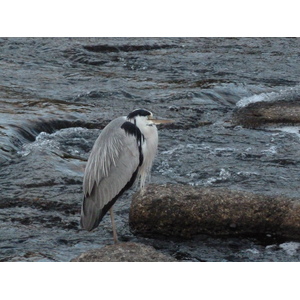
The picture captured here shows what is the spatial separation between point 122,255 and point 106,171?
1022 mm

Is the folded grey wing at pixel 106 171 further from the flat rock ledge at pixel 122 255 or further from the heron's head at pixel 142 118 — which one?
the flat rock ledge at pixel 122 255

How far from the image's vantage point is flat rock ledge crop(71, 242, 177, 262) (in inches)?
175

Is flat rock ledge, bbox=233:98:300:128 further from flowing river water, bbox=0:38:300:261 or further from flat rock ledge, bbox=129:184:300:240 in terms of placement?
flat rock ledge, bbox=129:184:300:240

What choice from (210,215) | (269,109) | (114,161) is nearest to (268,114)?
(269,109)

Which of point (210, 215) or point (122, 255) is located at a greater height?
point (210, 215)

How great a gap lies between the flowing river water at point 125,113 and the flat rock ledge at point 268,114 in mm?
201

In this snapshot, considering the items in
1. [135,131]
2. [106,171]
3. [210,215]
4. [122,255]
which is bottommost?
Answer: [122,255]

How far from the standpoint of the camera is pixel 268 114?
28.9 feet

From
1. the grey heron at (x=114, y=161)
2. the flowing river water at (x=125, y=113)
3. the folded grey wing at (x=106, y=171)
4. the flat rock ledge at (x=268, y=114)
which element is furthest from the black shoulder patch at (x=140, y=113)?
the flat rock ledge at (x=268, y=114)

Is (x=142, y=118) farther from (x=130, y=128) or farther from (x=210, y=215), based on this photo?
(x=210, y=215)

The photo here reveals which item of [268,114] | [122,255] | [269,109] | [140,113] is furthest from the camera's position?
[269,109]

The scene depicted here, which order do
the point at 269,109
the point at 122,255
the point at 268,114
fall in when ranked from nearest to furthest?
the point at 122,255 → the point at 268,114 → the point at 269,109

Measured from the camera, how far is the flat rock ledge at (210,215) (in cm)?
538

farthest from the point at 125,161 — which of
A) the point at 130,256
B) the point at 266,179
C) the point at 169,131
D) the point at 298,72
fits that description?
the point at 298,72
